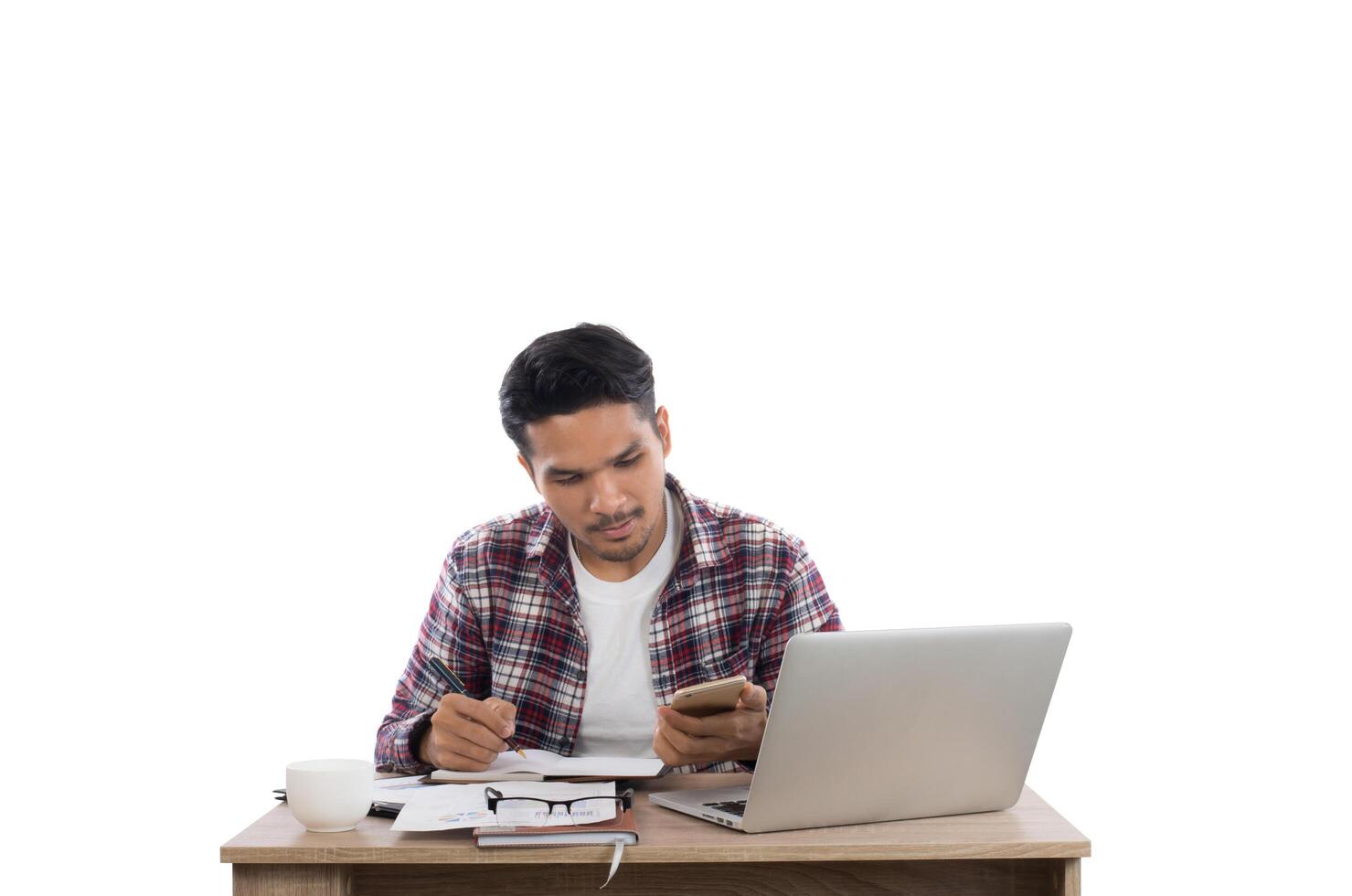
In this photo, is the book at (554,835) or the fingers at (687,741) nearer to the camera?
the book at (554,835)

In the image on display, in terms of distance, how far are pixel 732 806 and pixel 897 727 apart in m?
0.26

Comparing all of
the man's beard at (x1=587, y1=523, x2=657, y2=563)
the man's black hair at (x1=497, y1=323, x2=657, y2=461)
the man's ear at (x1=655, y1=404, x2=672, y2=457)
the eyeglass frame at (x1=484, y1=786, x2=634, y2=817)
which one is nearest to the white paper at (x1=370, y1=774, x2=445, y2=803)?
the eyeglass frame at (x1=484, y1=786, x2=634, y2=817)

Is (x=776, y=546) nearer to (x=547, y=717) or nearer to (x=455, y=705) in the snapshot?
(x=547, y=717)

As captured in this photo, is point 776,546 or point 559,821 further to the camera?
point 776,546

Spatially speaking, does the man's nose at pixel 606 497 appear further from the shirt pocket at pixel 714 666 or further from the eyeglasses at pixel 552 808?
the eyeglasses at pixel 552 808

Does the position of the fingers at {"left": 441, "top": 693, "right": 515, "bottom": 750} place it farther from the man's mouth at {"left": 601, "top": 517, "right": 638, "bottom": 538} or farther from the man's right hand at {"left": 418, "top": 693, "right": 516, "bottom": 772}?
the man's mouth at {"left": 601, "top": 517, "right": 638, "bottom": 538}

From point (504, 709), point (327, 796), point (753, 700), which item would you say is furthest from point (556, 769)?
point (327, 796)

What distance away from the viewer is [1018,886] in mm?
1648

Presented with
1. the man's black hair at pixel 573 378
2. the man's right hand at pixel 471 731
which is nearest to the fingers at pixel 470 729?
the man's right hand at pixel 471 731

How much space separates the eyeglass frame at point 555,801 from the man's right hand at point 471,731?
0.19 m

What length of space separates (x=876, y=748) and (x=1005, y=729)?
0.71 feet

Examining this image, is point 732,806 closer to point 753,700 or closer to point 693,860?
point 693,860

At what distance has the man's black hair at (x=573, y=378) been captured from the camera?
2209 millimetres

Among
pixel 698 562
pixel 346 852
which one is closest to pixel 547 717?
pixel 698 562
